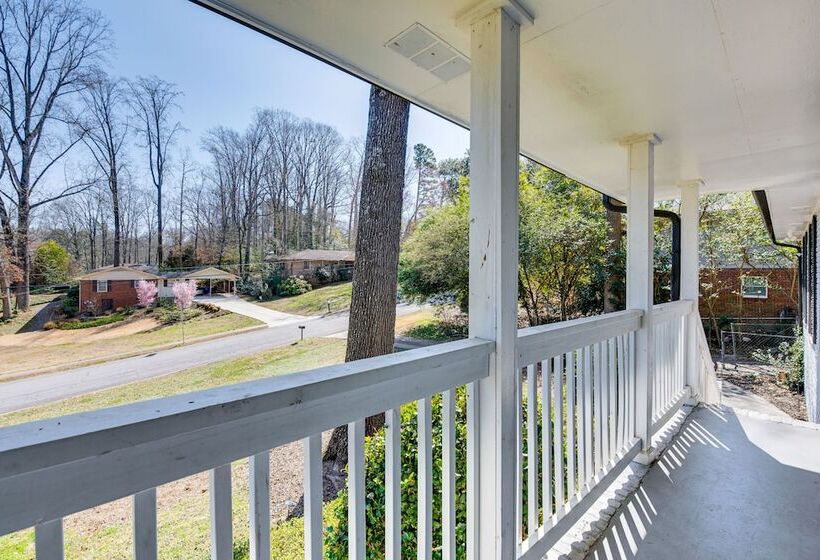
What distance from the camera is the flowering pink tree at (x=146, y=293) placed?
1842 millimetres

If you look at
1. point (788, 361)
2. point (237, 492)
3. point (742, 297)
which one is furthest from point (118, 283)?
point (742, 297)

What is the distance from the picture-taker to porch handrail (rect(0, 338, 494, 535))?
569 millimetres

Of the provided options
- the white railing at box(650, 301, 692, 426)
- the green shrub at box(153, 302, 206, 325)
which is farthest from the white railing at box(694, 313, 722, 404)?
the green shrub at box(153, 302, 206, 325)

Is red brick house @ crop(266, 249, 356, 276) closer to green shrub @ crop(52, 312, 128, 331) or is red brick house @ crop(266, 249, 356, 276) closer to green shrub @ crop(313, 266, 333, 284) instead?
green shrub @ crop(313, 266, 333, 284)

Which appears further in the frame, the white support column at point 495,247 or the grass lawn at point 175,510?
the grass lawn at point 175,510

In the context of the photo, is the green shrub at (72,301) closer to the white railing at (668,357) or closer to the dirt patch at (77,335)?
the dirt patch at (77,335)

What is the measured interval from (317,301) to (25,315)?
200 centimetres

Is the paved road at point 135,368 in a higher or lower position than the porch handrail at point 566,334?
lower

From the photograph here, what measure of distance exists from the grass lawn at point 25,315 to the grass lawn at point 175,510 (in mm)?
363

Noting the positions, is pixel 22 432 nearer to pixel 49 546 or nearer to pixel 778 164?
pixel 49 546

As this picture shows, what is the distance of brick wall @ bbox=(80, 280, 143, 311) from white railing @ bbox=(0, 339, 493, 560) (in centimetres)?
131

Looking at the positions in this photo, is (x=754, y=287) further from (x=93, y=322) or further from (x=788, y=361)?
(x=93, y=322)

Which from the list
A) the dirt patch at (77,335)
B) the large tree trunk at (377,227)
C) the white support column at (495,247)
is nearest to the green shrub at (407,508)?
the white support column at (495,247)

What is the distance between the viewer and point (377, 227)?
13.7 ft
